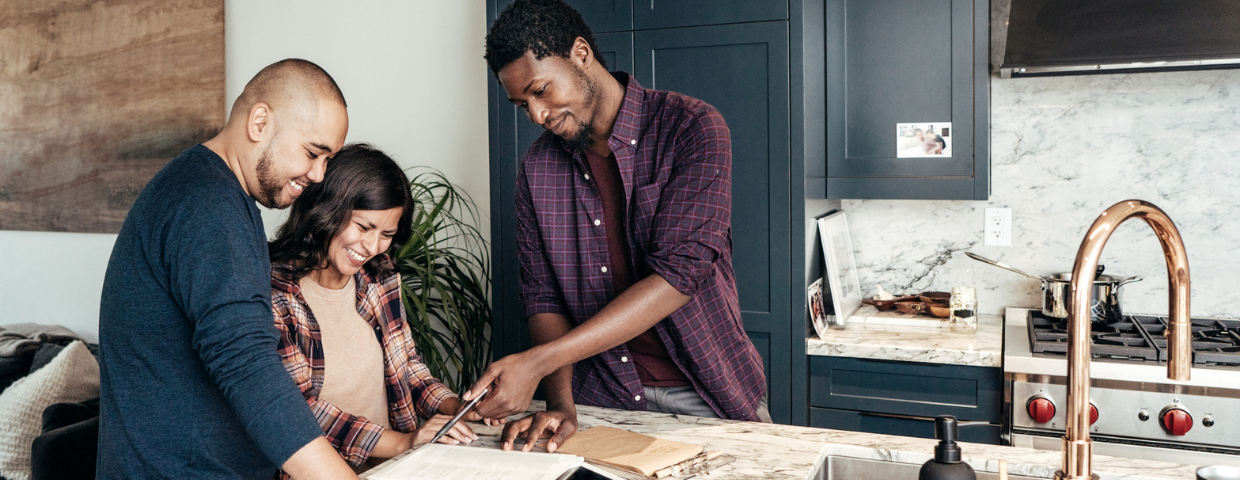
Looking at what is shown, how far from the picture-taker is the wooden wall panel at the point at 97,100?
3467 millimetres

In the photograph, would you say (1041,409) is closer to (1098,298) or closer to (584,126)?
(1098,298)

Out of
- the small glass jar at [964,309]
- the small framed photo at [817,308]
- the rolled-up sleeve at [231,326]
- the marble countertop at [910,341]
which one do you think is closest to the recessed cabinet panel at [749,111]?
the small framed photo at [817,308]

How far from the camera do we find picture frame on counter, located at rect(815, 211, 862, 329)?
2514 mm

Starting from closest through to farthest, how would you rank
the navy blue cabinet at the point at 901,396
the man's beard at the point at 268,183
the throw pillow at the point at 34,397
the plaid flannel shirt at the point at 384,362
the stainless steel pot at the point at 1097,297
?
1. the man's beard at the point at 268,183
2. the plaid flannel shirt at the point at 384,362
3. the navy blue cabinet at the point at 901,396
4. the stainless steel pot at the point at 1097,297
5. the throw pillow at the point at 34,397

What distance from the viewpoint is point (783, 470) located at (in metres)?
1.22

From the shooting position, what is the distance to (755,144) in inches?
91.9

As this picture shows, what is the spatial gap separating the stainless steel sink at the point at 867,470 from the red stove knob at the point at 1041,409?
3.18 ft

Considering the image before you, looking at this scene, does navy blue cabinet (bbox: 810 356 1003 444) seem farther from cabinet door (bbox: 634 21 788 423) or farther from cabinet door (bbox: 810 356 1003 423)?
cabinet door (bbox: 634 21 788 423)

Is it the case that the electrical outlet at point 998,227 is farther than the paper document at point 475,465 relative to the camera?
Yes

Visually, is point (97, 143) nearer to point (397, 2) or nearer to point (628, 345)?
point (397, 2)

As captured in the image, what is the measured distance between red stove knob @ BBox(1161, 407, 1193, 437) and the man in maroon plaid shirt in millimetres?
1011

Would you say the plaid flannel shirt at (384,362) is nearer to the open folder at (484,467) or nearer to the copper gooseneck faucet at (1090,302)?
the open folder at (484,467)

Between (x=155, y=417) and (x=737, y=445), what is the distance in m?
0.88

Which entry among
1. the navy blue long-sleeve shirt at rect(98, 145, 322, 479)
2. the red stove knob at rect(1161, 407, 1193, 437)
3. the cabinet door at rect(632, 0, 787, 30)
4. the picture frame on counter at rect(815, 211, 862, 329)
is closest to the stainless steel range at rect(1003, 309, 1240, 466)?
the red stove knob at rect(1161, 407, 1193, 437)
